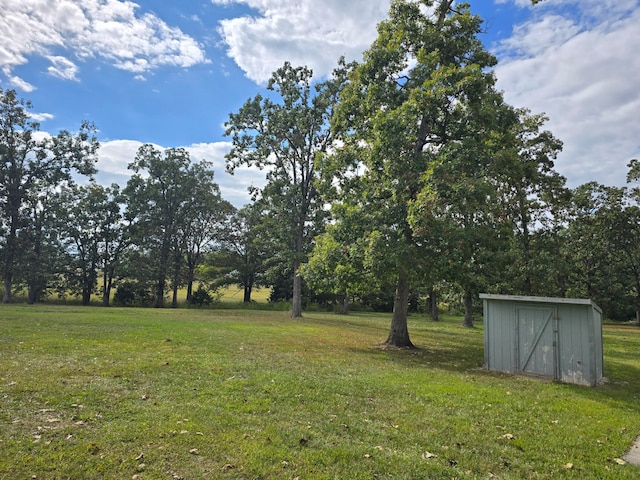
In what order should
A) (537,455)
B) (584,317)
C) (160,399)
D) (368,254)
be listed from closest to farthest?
(537,455), (160,399), (584,317), (368,254)

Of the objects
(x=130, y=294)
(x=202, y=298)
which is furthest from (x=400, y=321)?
(x=130, y=294)

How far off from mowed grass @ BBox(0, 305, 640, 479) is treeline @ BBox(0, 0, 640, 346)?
4904 millimetres

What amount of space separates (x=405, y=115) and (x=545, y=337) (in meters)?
8.12

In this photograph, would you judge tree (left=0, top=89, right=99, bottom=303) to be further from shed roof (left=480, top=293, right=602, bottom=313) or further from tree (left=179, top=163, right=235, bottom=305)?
shed roof (left=480, top=293, right=602, bottom=313)

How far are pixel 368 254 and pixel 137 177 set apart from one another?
38092 millimetres

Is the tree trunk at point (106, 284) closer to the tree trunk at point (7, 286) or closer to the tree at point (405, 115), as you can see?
the tree trunk at point (7, 286)

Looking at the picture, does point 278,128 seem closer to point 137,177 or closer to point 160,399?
point 137,177

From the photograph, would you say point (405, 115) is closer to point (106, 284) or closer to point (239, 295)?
point (106, 284)

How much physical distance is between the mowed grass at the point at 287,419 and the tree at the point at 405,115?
4.53 m

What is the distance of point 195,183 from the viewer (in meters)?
46.0

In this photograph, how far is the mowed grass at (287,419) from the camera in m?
4.59

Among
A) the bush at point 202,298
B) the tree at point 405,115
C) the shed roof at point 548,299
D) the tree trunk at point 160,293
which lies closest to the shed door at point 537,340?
the shed roof at point 548,299

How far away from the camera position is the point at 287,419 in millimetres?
6129

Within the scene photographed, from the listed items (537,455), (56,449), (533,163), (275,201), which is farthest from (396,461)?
(275,201)
